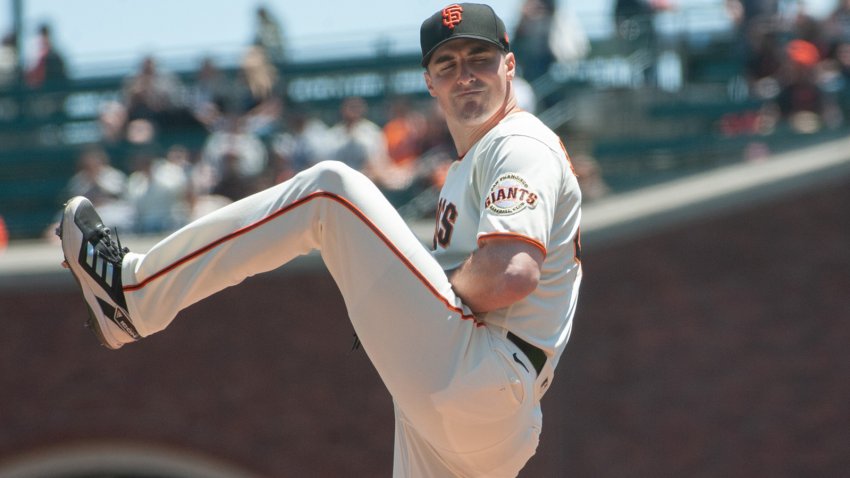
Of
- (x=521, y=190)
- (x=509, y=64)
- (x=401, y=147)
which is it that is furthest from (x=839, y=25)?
(x=521, y=190)

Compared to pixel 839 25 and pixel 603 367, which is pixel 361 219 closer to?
pixel 603 367

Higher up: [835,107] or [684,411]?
[835,107]

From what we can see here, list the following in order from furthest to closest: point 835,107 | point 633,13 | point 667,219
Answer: point 633,13 < point 835,107 < point 667,219

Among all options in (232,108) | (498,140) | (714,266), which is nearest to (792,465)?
(714,266)

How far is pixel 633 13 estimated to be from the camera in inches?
425

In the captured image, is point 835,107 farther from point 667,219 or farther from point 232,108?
point 232,108

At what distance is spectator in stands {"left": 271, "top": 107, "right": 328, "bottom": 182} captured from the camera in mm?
10375

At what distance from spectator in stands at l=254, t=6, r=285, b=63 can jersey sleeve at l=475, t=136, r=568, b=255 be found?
27.3ft

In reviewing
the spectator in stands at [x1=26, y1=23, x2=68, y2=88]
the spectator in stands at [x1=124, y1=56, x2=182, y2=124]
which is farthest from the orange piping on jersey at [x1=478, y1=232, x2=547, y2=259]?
the spectator in stands at [x1=26, y1=23, x2=68, y2=88]

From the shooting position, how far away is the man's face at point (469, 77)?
426 cm

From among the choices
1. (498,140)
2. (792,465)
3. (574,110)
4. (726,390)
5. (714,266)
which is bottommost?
(792,465)

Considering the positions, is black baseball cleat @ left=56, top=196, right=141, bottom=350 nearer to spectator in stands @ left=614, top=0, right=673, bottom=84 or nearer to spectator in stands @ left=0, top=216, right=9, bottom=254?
spectator in stands @ left=0, top=216, right=9, bottom=254

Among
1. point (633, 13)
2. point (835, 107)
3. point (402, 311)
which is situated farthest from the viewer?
point (633, 13)

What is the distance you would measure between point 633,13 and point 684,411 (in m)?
3.28
